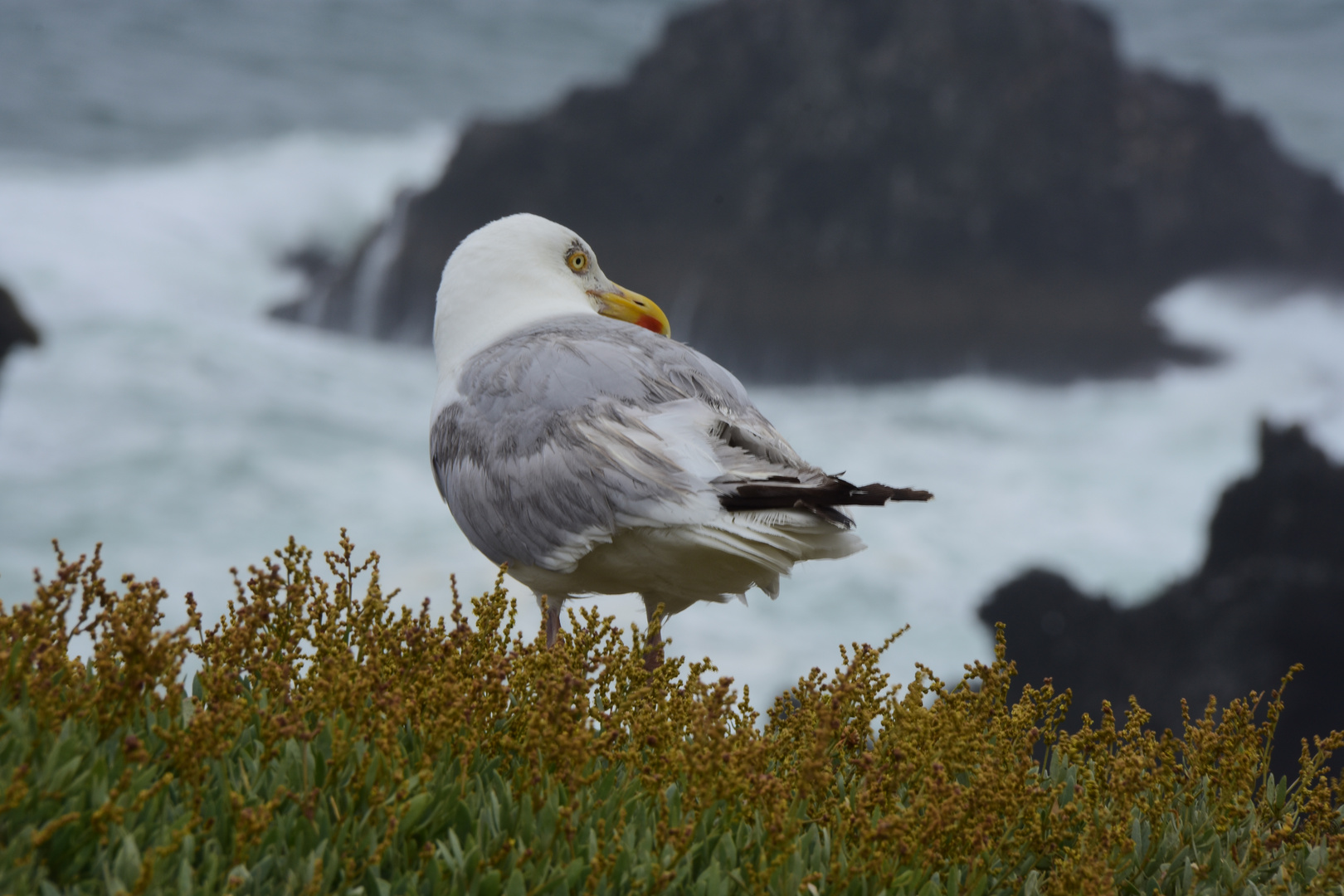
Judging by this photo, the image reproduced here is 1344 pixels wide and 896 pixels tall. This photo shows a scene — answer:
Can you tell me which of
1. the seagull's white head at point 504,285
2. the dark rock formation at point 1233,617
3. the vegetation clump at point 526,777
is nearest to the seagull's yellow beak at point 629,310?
the seagull's white head at point 504,285

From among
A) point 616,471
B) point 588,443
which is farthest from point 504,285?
point 616,471

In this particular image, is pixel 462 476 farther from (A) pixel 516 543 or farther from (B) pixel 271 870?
(B) pixel 271 870

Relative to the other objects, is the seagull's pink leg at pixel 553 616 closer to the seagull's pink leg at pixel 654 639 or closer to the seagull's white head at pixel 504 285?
the seagull's pink leg at pixel 654 639

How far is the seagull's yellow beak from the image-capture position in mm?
5586

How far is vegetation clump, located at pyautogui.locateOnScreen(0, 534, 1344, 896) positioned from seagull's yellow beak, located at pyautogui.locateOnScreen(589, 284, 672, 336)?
1999 millimetres

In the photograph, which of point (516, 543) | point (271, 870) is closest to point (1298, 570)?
point (516, 543)

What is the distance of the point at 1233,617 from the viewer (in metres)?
17.6

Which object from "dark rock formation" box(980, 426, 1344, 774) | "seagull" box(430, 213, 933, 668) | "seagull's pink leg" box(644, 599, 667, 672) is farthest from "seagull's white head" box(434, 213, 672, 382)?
"dark rock formation" box(980, 426, 1344, 774)

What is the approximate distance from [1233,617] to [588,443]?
16.3 metres

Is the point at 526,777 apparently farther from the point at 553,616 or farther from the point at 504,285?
the point at 504,285

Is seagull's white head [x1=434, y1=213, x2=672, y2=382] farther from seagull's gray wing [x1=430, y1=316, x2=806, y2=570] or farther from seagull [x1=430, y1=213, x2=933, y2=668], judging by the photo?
seagull's gray wing [x1=430, y1=316, x2=806, y2=570]

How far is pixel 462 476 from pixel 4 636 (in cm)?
158

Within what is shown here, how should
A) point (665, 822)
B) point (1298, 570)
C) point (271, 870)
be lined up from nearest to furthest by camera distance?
point (271, 870) → point (665, 822) → point (1298, 570)

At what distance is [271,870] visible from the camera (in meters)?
2.73
